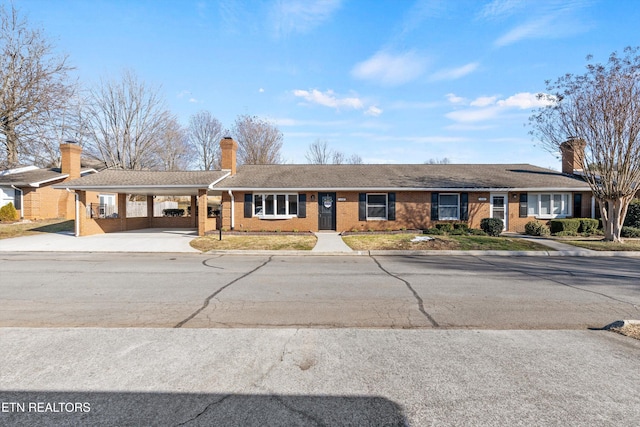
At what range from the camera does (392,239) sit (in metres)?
15.7

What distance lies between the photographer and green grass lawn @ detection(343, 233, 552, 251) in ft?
46.6

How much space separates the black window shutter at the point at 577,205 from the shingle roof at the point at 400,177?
0.70m

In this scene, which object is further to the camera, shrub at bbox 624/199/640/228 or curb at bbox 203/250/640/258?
shrub at bbox 624/199/640/228

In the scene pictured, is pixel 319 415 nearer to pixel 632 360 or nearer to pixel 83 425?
pixel 83 425

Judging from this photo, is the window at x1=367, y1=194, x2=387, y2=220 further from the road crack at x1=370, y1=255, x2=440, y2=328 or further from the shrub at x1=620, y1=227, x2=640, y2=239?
the shrub at x1=620, y1=227, x2=640, y2=239

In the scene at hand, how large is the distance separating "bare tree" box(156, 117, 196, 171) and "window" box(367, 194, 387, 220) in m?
30.4

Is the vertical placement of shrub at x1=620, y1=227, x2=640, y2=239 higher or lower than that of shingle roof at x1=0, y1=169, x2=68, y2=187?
lower

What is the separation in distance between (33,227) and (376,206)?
72.9 ft

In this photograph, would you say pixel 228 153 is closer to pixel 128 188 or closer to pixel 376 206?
pixel 128 188

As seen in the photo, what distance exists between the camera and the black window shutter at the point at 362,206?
771 inches

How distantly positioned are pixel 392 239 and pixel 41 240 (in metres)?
17.6

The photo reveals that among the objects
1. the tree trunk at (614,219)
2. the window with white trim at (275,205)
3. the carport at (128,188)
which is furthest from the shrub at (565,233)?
the carport at (128,188)

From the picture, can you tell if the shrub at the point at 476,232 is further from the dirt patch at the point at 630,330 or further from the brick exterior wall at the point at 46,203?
the brick exterior wall at the point at 46,203

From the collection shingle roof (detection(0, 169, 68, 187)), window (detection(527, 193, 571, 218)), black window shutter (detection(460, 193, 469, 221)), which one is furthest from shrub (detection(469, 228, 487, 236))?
shingle roof (detection(0, 169, 68, 187))
